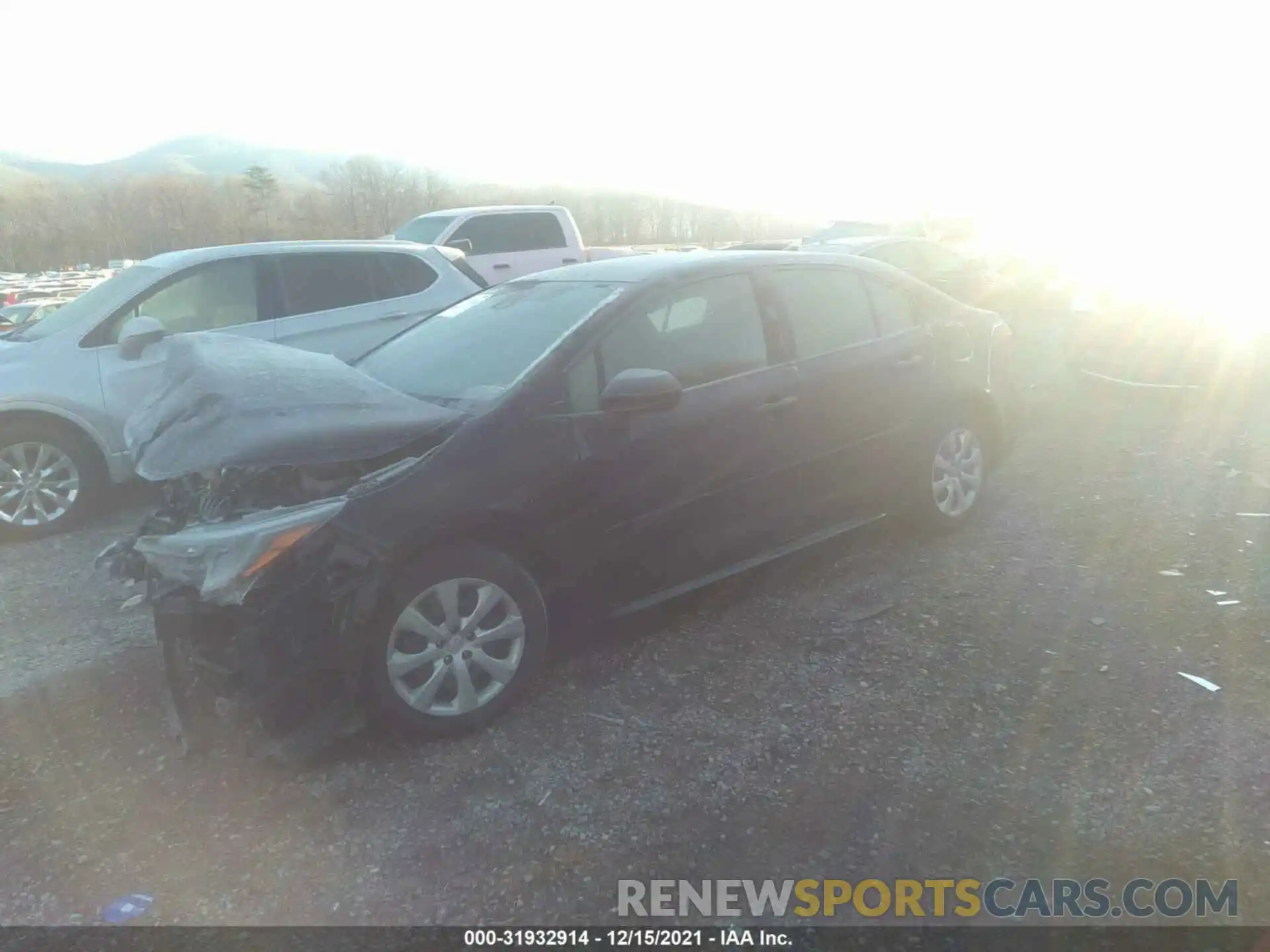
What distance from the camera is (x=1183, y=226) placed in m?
9.73

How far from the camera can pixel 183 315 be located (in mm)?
6734

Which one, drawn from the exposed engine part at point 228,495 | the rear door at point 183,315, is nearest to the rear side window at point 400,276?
the rear door at point 183,315

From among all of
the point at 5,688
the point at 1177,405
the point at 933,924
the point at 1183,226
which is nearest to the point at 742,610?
the point at 933,924

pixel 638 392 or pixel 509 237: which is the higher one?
pixel 509 237

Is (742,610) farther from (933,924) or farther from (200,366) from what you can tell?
(200,366)

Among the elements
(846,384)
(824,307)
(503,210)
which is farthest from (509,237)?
(846,384)

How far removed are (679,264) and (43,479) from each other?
444 centimetres

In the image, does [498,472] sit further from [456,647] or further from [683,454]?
[683,454]

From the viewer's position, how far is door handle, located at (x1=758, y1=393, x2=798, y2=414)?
4.43 m

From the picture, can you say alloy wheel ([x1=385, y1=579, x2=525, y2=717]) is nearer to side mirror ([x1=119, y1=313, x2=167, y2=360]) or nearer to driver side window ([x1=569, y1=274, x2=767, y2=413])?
driver side window ([x1=569, y1=274, x2=767, y2=413])

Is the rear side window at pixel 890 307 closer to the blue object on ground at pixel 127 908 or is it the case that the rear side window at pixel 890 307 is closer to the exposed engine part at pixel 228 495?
the exposed engine part at pixel 228 495

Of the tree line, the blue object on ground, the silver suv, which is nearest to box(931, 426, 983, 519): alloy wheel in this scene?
the silver suv

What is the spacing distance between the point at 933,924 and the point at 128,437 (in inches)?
140

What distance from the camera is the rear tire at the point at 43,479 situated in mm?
6133
